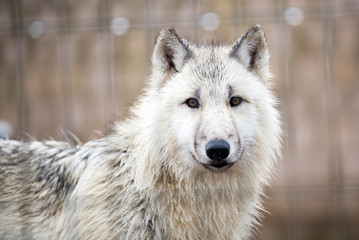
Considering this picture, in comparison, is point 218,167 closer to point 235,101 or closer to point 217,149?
point 217,149

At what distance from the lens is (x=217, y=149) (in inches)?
119

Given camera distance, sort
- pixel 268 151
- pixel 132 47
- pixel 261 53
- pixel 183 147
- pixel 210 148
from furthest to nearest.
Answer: pixel 132 47 < pixel 261 53 < pixel 268 151 < pixel 183 147 < pixel 210 148

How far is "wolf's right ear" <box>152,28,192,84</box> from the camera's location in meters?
3.50

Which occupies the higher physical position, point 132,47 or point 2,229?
point 132,47

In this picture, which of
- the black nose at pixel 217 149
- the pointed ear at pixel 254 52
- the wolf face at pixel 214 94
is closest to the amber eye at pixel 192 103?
the wolf face at pixel 214 94

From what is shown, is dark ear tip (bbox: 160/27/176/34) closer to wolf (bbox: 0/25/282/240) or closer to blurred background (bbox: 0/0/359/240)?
wolf (bbox: 0/25/282/240)

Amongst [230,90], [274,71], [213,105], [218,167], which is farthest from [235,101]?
[274,71]

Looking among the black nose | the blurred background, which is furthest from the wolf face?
the blurred background

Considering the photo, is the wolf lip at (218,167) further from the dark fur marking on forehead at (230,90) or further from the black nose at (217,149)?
the dark fur marking on forehead at (230,90)

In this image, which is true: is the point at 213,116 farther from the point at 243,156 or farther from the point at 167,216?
the point at 167,216

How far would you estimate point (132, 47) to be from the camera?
723 cm

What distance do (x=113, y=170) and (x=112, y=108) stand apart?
11.3 feet

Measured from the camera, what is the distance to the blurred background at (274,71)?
680 centimetres

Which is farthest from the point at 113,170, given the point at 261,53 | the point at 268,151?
the point at 261,53
